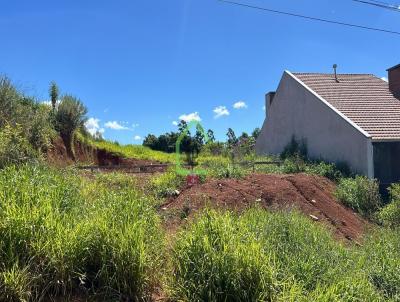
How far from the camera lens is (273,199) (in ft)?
37.5

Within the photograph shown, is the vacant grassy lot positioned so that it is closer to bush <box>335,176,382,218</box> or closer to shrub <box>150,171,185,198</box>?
shrub <box>150,171,185,198</box>

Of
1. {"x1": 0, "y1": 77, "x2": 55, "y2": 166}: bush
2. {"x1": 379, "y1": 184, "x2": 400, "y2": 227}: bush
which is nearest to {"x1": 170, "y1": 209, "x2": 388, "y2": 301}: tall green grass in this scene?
{"x1": 379, "y1": 184, "x2": 400, "y2": 227}: bush

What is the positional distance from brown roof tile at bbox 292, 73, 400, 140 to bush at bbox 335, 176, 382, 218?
3.75 m


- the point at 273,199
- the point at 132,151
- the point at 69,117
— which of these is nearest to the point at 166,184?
the point at 273,199

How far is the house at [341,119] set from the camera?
1911 cm

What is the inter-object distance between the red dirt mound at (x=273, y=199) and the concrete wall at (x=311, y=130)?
18.0ft

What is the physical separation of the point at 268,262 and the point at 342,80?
78.7 ft

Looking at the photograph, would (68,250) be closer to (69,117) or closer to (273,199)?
(273,199)

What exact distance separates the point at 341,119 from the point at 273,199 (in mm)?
10637

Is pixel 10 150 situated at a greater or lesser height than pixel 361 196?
greater

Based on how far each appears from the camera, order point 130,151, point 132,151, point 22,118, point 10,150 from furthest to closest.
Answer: point 132,151 → point 130,151 → point 22,118 → point 10,150

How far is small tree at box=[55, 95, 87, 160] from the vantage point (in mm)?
21062

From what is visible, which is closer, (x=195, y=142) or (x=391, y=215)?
(x=391, y=215)

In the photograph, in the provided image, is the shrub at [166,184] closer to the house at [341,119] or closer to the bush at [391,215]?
the bush at [391,215]
